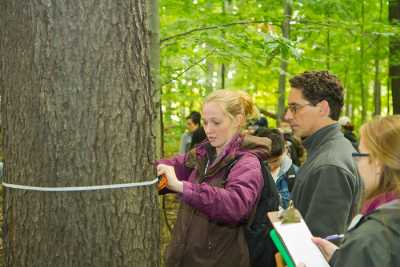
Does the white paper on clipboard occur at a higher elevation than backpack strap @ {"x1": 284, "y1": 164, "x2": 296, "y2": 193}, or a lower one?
higher

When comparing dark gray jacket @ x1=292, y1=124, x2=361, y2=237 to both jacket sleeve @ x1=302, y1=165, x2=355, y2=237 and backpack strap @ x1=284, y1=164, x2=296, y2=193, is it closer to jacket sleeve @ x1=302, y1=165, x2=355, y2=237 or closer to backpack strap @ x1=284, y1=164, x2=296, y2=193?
jacket sleeve @ x1=302, y1=165, x2=355, y2=237

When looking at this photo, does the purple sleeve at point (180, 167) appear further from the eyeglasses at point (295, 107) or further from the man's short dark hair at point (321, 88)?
the man's short dark hair at point (321, 88)

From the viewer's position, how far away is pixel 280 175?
183 inches

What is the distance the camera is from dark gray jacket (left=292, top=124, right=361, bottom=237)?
2529 mm

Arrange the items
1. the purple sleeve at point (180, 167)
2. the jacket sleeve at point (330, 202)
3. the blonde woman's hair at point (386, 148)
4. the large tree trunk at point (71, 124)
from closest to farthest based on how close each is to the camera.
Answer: the blonde woman's hair at point (386, 148)
the large tree trunk at point (71, 124)
the jacket sleeve at point (330, 202)
the purple sleeve at point (180, 167)

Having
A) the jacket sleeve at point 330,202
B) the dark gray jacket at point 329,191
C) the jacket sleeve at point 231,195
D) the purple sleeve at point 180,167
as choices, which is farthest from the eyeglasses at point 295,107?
the purple sleeve at point 180,167

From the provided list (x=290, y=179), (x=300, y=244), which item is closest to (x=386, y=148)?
(x=300, y=244)

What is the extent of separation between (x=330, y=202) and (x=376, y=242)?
94 centimetres

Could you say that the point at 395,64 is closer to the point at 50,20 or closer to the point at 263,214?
the point at 263,214

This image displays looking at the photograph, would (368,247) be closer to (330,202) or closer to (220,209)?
(220,209)

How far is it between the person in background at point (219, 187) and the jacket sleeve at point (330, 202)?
1.12 ft

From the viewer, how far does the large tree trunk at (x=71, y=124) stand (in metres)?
1.86

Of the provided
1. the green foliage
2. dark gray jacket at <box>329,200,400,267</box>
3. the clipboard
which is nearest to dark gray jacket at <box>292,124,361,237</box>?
the clipboard

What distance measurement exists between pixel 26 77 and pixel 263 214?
1.40m
